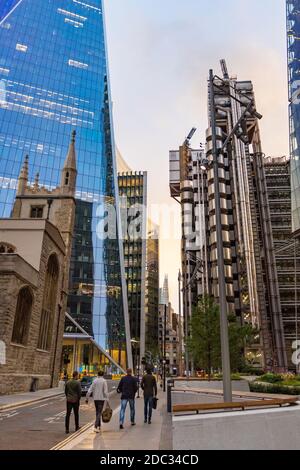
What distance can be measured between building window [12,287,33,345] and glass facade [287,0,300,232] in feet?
102

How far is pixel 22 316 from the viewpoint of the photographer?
93.4ft

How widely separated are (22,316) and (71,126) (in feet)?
191

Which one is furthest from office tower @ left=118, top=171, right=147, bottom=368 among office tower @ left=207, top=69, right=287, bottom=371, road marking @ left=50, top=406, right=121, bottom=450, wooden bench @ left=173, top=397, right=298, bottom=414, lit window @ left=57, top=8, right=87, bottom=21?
wooden bench @ left=173, top=397, right=298, bottom=414

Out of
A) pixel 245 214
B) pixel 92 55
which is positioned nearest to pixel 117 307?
pixel 245 214

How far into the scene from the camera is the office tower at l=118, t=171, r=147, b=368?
106 metres

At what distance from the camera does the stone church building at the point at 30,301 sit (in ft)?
82.9

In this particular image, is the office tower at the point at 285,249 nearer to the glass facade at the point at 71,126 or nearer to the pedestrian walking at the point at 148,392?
the glass facade at the point at 71,126

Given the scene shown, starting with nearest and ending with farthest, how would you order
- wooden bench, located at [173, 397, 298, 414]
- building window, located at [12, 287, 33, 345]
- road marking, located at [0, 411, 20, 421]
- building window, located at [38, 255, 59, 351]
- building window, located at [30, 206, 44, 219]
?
wooden bench, located at [173, 397, 298, 414] → road marking, located at [0, 411, 20, 421] → building window, located at [12, 287, 33, 345] → building window, located at [38, 255, 59, 351] → building window, located at [30, 206, 44, 219]

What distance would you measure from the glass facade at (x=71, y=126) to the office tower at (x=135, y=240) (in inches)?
1108

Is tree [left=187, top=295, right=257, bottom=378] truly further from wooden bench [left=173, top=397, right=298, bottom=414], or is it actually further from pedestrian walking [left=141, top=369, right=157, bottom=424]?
wooden bench [left=173, top=397, right=298, bottom=414]

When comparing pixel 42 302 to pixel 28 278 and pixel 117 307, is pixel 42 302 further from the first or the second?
pixel 117 307

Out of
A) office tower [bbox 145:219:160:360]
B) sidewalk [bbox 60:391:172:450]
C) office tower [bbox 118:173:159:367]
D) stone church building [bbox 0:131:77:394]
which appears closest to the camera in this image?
sidewalk [bbox 60:391:172:450]

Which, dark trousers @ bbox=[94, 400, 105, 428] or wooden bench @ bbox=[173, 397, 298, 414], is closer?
wooden bench @ bbox=[173, 397, 298, 414]

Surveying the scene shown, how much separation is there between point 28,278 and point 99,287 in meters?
45.4
